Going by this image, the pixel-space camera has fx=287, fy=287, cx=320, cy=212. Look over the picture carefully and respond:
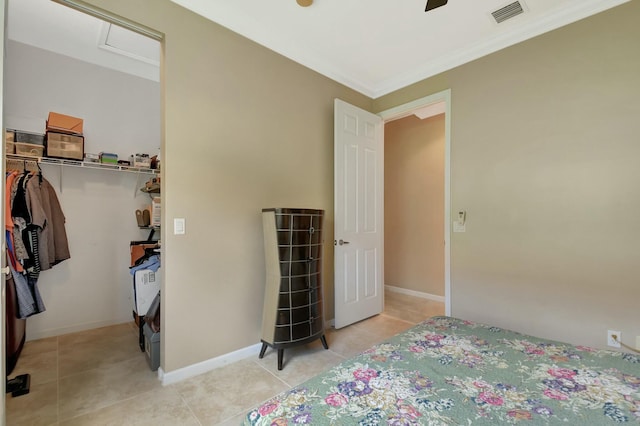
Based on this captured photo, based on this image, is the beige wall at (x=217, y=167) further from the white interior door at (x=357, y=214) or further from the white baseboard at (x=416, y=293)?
the white baseboard at (x=416, y=293)

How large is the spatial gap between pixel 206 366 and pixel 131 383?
19.5 inches

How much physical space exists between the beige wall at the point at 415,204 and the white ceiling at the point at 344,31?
4.41 ft

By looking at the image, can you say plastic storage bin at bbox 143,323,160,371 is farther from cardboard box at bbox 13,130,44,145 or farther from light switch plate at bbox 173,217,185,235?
cardboard box at bbox 13,130,44,145

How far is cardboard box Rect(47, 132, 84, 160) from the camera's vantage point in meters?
2.68

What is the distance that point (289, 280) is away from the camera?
229cm

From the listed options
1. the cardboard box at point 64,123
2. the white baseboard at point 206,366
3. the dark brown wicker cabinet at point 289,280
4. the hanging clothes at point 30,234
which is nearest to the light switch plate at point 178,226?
the dark brown wicker cabinet at point 289,280

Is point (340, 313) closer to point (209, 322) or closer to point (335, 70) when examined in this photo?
point (209, 322)

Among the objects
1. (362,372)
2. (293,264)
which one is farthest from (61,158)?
(362,372)

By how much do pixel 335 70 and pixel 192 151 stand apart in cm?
186

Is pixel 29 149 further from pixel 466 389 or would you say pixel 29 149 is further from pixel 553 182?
pixel 553 182

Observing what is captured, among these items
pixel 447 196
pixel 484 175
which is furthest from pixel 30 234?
pixel 484 175

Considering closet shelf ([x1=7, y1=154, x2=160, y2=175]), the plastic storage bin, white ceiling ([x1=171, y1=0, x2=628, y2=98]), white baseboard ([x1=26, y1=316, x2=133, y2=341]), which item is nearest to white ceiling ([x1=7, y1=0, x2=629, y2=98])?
white ceiling ([x1=171, y1=0, x2=628, y2=98])

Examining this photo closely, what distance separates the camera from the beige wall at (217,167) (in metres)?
2.06

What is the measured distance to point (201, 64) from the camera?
2.21 m
